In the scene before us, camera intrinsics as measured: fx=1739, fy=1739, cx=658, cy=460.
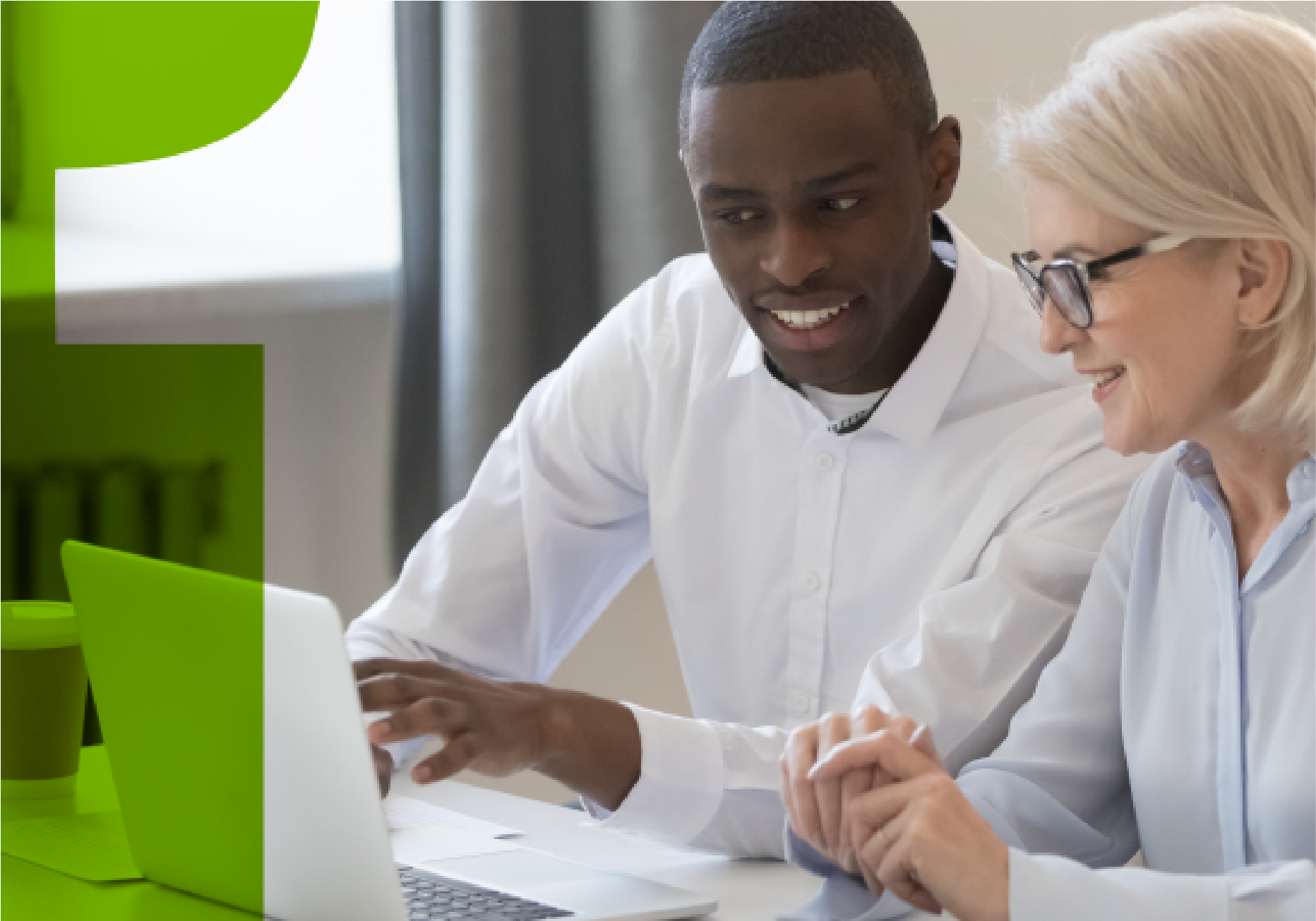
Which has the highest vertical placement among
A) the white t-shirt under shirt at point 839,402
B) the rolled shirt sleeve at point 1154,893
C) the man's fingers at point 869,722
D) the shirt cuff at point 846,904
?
the white t-shirt under shirt at point 839,402

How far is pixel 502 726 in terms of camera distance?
126 cm

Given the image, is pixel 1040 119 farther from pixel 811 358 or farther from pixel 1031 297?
pixel 811 358

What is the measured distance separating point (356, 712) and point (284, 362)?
141cm

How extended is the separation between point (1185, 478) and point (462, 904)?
1.89 feet

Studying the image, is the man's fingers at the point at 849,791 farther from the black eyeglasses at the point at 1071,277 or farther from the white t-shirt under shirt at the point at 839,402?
the white t-shirt under shirt at the point at 839,402

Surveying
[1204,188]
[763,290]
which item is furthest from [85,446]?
[1204,188]

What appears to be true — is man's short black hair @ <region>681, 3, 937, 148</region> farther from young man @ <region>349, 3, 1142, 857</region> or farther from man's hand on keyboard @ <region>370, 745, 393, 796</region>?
man's hand on keyboard @ <region>370, 745, 393, 796</region>

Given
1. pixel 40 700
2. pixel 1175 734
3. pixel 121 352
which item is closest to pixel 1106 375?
pixel 1175 734

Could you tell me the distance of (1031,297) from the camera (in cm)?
120

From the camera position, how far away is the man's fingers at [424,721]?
46.4 inches

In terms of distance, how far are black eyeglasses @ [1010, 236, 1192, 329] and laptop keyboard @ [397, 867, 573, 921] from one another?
1.68ft

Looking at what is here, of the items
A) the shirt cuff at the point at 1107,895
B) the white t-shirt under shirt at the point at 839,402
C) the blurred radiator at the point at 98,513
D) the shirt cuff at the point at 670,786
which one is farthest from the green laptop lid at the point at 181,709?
the blurred radiator at the point at 98,513

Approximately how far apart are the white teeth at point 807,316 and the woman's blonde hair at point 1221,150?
352mm

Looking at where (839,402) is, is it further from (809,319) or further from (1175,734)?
(1175,734)
